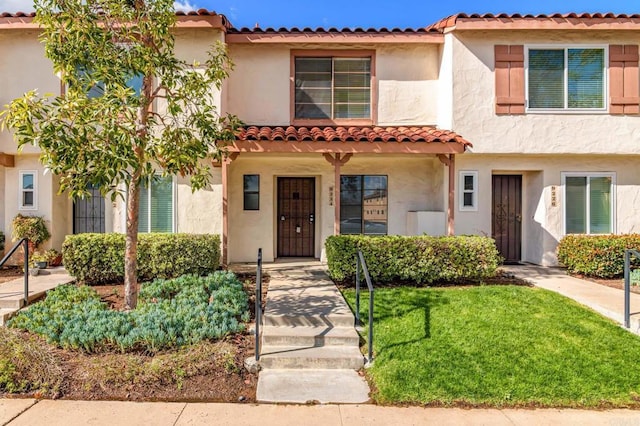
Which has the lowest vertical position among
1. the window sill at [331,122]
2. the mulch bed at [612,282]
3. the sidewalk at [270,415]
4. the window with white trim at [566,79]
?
the sidewalk at [270,415]

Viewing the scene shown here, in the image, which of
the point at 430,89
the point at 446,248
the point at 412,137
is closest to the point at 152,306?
the point at 446,248

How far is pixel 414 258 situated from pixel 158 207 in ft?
20.9

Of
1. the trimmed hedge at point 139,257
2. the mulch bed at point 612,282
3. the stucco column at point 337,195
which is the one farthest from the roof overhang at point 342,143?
the mulch bed at point 612,282

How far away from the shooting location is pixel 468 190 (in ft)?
31.6

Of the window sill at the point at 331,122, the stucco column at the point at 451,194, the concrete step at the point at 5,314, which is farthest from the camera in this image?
the window sill at the point at 331,122

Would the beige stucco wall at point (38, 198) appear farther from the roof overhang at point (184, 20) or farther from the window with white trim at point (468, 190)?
the window with white trim at point (468, 190)

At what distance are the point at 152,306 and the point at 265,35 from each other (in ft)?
24.2

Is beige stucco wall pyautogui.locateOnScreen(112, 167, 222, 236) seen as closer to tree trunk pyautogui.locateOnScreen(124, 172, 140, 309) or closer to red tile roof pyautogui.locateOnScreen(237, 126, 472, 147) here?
red tile roof pyautogui.locateOnScreen(237, 126, 472, 147)

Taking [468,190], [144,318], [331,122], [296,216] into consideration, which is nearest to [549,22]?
[468,190]

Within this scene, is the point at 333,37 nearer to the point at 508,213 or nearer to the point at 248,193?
the point at 248,193

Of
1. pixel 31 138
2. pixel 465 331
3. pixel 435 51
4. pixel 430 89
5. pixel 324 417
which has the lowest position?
pixel 324 417

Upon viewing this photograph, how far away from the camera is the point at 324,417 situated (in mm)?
3762

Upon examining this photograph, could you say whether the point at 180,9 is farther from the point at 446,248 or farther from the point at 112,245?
the point at 446,248

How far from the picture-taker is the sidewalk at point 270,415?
367 cm
